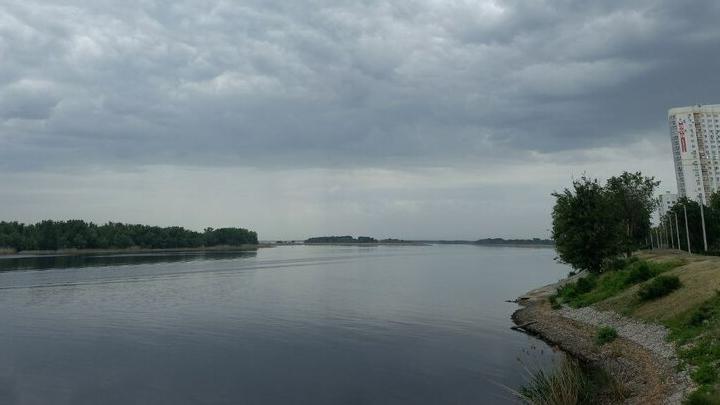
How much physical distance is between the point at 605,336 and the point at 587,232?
95.3 ft

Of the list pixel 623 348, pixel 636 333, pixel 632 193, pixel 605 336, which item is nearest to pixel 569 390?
pixel 623 348

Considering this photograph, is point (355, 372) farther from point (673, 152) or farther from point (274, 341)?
point (673, 152)

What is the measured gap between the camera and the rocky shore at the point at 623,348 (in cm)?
2178

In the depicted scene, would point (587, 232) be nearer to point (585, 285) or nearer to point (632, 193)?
point (585, 285)

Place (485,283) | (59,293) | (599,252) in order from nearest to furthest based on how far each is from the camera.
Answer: (599,252) < (59,293) < (485,283)

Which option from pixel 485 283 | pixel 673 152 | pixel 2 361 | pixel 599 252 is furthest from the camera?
pixel 673 152

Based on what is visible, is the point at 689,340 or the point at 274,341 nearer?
the point at 689,340

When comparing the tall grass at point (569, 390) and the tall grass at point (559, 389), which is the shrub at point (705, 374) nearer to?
the tall grass at point (569, 390)

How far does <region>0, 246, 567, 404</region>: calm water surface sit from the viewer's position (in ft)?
93.6

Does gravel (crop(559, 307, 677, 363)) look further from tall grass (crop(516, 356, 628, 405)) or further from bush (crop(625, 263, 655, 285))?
bush (crop(625, 263, 655, 285))

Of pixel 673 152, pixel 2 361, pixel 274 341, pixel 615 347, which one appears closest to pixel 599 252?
pixel 615 347

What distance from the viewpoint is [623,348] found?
102 ft

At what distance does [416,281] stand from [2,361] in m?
74.2

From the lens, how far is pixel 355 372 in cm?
3228
